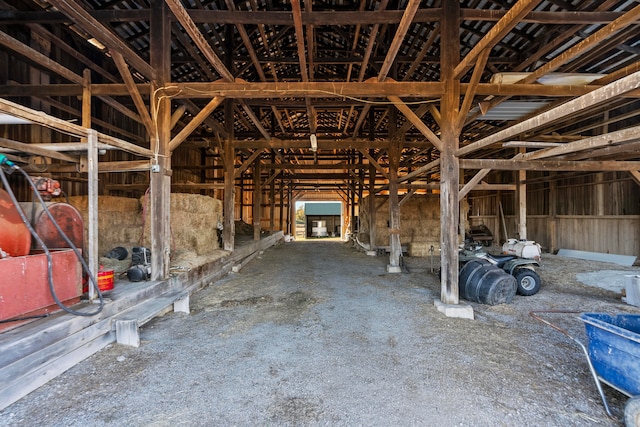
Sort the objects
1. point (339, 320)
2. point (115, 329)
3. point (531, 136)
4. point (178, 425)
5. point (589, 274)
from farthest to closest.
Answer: point (531, 136), point (589, 274), point (339, 320), point (115, 329), point (178, 425)

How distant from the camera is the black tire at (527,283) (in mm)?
5633

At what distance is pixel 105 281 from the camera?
3.77 meters

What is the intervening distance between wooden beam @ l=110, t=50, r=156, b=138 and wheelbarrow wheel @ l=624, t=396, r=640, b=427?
6.08 meters

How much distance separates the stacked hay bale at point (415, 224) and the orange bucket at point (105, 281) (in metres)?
9.30

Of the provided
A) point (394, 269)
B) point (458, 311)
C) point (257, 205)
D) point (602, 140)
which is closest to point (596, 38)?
point (602, 140)

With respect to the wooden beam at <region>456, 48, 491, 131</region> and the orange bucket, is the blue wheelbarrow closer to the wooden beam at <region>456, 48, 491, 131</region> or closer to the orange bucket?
the wooden beam at <region>456, 48, 491, 131</region>

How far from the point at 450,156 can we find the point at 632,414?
3544 millimetres

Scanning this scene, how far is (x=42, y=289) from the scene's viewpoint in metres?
2.97

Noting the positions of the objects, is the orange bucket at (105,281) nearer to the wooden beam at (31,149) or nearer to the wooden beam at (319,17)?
the wooden beam at (31,149)

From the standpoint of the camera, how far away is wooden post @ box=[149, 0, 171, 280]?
4.73 metres

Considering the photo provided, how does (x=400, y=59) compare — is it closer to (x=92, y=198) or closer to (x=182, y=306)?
(x=92, y=198)

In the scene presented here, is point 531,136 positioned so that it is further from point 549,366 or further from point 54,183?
point 54,183

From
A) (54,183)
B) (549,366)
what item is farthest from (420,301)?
(54,183)

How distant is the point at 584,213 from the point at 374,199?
7580 millimetres
